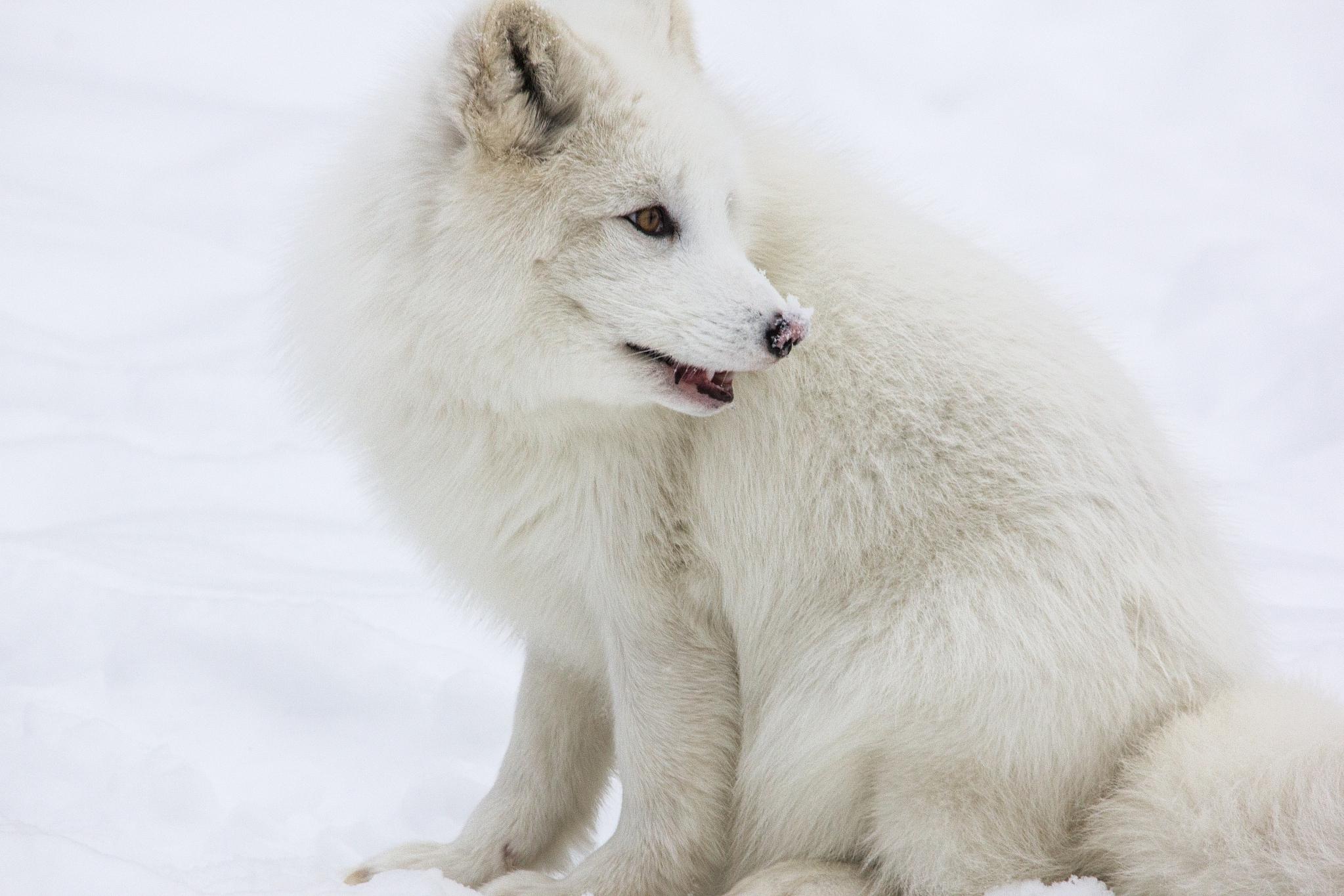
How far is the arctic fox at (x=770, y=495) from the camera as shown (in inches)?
94.4

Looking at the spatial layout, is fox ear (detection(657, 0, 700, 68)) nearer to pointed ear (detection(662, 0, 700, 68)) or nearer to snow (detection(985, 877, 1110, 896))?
pointed ear (detection(662, 0, 700, 68))

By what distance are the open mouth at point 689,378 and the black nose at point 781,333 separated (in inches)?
6.5

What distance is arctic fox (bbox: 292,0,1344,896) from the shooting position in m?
2.40

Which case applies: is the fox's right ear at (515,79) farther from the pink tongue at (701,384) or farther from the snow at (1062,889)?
the snow at (1062,889)

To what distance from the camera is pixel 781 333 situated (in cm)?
237

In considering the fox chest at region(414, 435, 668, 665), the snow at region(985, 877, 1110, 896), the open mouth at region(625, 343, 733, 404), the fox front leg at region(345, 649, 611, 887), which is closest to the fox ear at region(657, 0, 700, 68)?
the open mouth at region(625, 343, 733, 404)

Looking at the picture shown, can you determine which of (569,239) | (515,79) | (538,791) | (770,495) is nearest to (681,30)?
(515,79)

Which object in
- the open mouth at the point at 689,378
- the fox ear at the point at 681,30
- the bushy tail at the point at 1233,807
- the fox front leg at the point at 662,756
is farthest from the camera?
the fox ear at the point at 681,30

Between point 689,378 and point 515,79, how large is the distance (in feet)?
2.26

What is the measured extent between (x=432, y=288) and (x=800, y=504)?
917mm

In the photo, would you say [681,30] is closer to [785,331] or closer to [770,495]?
[785,331]

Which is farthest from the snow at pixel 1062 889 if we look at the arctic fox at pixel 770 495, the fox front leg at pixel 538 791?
the fox front leg at pixel 538 791

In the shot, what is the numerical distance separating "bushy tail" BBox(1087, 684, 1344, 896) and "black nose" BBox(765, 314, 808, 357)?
3.52ft

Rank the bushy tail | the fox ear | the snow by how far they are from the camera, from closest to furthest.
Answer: the bushy tail, the snow, the fox ear
